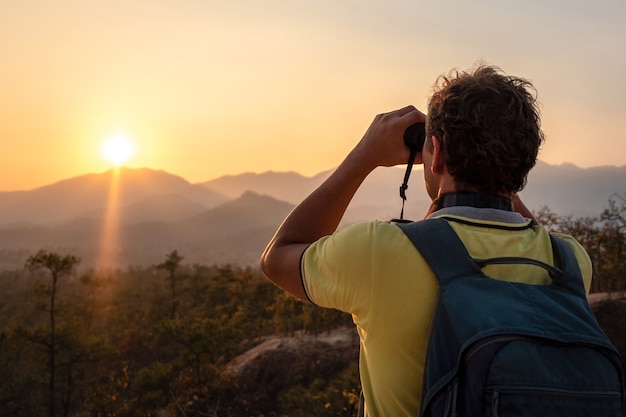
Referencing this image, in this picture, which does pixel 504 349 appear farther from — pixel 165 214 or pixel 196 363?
pixel 165 214

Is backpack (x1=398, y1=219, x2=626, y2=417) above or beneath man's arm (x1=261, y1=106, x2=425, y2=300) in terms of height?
beneath

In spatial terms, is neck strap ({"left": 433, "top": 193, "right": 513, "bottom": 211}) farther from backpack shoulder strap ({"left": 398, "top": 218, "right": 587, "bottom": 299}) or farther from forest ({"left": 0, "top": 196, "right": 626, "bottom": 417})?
forest ({"left": 0, "top": 196, "right": 626, "bottom": 417})

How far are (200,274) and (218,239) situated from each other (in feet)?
321

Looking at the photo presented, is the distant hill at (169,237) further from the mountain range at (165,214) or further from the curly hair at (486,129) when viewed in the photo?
the curly hair at (486,129)

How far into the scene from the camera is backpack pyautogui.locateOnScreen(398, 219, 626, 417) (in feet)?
2.95

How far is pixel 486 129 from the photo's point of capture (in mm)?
1004

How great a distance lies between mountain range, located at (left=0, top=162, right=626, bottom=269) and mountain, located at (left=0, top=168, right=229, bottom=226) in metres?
0.28

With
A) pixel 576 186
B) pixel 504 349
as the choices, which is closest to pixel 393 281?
pixel 504 349

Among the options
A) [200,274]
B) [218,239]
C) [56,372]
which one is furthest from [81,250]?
[56,372]

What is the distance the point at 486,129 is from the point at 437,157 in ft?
0.31

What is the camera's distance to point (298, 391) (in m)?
10.5

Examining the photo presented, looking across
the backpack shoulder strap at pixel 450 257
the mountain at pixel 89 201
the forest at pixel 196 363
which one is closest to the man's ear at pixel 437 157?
the backpack shoulder strap at pixel 450 257

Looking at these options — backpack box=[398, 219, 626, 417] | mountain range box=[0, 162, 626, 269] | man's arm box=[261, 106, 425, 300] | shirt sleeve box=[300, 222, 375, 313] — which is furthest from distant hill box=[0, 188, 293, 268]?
backpack box=[398, 219, 626, 417]

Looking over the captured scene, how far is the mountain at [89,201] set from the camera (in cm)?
15881
